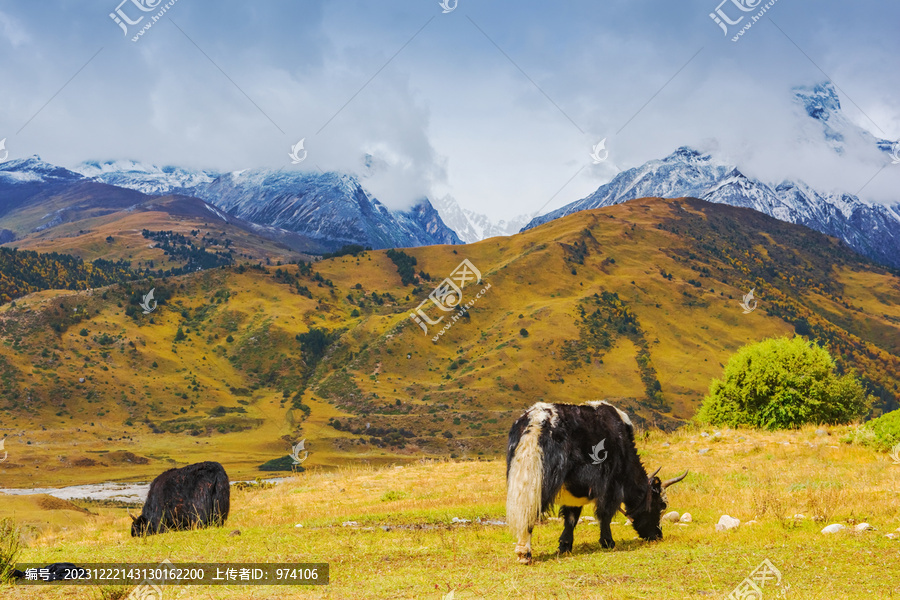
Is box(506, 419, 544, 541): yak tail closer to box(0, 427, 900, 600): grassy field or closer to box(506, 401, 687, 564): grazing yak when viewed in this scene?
box(506, 401, 687, 564): grazing yak

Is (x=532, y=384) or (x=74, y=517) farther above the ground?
(x=532, y=384)

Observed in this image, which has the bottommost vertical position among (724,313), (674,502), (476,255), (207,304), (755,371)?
(674,502)

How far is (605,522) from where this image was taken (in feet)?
34.7

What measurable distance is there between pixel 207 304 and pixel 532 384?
242 ft

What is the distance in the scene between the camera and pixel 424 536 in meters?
12.4

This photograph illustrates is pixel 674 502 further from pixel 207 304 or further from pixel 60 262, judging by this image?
pixel 60 262

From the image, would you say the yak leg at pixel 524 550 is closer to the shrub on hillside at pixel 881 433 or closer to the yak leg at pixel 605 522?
the yak leg at pixel 605 522

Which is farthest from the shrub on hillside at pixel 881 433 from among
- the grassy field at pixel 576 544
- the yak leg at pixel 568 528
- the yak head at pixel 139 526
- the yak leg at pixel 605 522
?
the yak head at pixel 139 526

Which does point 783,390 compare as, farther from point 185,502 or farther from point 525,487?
point 185,502

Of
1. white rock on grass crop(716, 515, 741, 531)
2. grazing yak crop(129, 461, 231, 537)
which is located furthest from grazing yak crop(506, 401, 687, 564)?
grazing yak crop(129, 461, 231, 537)

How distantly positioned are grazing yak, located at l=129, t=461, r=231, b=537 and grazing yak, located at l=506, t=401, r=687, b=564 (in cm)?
877

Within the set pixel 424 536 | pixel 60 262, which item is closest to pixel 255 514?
pixel 424 536

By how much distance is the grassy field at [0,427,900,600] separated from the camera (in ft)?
25.7

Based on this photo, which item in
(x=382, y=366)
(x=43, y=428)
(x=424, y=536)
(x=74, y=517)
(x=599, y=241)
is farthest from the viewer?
(x=599, y=241)
